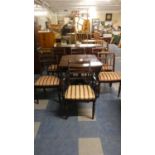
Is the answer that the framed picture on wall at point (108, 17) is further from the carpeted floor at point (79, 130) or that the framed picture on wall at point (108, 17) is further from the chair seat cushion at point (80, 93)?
the chair seat cushion at point (80, 93)

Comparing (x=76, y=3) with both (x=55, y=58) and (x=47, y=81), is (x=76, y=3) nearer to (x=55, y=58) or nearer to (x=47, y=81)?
(x=55, y=58)

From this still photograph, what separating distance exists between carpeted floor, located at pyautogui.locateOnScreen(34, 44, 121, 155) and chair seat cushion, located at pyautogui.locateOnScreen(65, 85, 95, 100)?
358 mm

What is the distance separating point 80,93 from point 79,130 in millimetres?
513

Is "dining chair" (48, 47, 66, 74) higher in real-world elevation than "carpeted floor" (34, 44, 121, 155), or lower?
higher

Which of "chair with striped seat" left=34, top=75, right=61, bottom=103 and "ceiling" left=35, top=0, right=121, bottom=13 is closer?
"chair with striped seat" left=34, top=75, right=61, bottom=103

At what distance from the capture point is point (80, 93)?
2.89 meters

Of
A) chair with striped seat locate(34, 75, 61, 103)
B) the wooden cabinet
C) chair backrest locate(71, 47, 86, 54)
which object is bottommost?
chair with striped seat locate(34, 75, 61, 103)

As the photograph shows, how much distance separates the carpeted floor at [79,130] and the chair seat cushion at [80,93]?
358 mm

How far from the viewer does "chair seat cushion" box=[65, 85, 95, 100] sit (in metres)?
2.81

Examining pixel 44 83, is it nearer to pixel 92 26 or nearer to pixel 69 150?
pixel 69 150

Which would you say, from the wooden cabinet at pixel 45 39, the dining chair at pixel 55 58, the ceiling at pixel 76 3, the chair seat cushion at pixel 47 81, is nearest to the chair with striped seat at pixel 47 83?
the chair seat cushion at pixel 47 81

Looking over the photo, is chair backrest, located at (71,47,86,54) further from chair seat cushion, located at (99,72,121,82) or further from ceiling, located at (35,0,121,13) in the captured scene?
ceiling, located at (35,0,121,13)

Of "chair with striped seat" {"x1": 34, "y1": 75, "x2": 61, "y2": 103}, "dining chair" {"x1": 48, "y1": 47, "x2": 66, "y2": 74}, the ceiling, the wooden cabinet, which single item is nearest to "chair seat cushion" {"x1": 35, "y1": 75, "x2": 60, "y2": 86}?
"chair with striped seat" {"x1": 34, "y1": 75, "x2": 61, "y2": 103}
